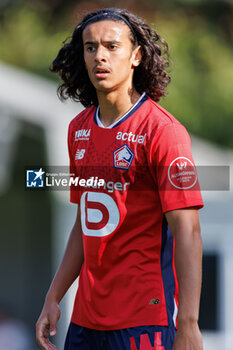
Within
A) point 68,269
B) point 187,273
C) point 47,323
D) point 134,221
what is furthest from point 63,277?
point 187,273

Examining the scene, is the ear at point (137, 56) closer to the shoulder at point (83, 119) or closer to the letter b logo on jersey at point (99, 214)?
the shoulder at point (83, 119)

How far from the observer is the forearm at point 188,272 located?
9.15 ft

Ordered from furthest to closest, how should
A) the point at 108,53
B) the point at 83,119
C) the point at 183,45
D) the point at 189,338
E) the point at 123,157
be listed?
the point at 183,45, the point at 83,119, the point at 108,53, the point at 123,157, the point at 189,338

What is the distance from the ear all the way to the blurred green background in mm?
3577

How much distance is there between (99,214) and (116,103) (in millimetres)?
546

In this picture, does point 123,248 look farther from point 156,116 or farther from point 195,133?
point 195,133

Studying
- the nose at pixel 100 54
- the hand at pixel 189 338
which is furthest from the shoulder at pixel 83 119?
the hand at pixel 189 338

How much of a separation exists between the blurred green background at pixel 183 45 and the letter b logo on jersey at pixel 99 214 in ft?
13.1

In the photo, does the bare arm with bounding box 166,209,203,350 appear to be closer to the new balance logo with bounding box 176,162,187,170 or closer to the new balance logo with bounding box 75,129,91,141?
the new balance logo with bounding box 176,162,187,170

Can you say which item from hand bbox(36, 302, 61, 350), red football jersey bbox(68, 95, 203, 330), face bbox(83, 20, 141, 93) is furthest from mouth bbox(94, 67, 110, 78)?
hand bbox(36, 302, 61, 350)

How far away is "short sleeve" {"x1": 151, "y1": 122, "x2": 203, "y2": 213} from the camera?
115 inches

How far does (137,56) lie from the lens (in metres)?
3.37

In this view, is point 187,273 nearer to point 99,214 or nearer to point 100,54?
point 99,214

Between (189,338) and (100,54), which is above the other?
(100,54)
